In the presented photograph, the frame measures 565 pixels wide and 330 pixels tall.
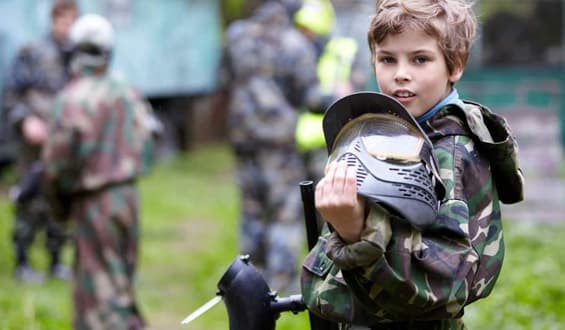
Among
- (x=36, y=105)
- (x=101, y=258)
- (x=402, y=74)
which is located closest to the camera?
(x=402, y=74)

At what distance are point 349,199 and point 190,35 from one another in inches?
589

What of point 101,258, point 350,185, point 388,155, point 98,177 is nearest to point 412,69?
point 388,155

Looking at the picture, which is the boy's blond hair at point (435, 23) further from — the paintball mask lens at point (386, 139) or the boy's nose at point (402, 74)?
the paintball mask lens at point (386, 139)

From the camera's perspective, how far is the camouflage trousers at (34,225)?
891 cm

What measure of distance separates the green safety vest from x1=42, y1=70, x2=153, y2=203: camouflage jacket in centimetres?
187

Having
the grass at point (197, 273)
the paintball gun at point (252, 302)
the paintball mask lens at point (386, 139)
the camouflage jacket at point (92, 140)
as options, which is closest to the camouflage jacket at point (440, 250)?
the paintball mask lens at point (386, 139)

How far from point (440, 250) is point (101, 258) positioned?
381 centimetres

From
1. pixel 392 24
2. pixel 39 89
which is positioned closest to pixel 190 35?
pixel 39 89

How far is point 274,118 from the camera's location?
26.8 ft

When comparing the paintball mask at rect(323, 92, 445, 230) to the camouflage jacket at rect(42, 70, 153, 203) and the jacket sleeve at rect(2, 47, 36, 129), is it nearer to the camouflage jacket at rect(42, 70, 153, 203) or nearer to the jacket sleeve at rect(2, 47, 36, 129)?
the camouflage jacket at rect(42, 70, 153, 203)

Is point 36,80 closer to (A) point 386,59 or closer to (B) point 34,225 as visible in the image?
(B) point 34,225

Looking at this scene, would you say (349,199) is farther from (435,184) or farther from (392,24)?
(392,24)

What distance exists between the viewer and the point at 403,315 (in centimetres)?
272

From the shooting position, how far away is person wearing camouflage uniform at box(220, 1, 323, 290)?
814 centimetres
